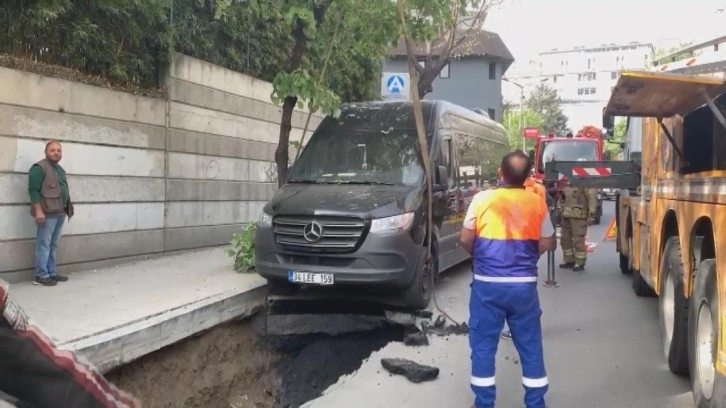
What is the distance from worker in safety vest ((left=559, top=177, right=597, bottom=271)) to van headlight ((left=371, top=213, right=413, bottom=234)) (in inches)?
163

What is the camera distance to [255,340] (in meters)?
7.09

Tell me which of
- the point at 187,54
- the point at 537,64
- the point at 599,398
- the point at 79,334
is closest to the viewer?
the point at 599,398

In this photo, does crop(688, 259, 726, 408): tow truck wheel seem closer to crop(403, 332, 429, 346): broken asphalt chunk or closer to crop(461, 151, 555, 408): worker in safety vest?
crop(461, 151, 555, 408): worker in safety vest

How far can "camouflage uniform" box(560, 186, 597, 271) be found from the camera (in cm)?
1019

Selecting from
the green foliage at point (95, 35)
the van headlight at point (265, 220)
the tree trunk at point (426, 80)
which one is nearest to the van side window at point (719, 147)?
the van headlight at point (265, 220)

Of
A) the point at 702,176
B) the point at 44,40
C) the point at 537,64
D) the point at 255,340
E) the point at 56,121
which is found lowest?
the point at 255,340

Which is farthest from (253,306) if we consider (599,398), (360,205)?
(599,398)

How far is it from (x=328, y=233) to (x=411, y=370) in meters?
1.80

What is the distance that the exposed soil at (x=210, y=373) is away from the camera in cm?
563

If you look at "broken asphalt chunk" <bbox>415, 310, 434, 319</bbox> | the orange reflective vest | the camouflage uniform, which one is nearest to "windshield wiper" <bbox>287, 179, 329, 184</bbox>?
"broken asphalt chunk" <bbox>415, 310, 434, 319</bbox>

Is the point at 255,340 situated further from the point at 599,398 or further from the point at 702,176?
the point at 702,176

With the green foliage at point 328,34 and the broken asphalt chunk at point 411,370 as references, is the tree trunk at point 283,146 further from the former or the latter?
the broken asphalt chunk at point 411,370

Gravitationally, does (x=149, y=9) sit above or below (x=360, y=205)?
above

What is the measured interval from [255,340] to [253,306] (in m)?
0.40
